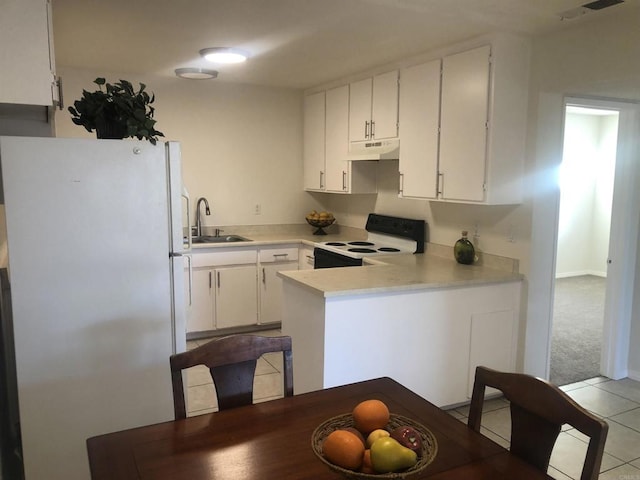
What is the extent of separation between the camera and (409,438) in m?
1.14

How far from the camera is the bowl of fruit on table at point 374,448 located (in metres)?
1.06

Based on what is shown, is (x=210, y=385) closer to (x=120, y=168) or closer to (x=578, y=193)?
(x=120, y=168)

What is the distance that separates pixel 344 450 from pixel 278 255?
12.0 ft

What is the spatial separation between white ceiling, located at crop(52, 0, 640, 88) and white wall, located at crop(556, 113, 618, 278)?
14.9ft

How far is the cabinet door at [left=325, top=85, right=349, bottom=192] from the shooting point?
4484 mm

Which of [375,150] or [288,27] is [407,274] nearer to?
[375,150]

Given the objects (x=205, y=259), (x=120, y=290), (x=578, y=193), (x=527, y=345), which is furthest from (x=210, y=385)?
(x=578, y=193)

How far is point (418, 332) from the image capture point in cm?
296

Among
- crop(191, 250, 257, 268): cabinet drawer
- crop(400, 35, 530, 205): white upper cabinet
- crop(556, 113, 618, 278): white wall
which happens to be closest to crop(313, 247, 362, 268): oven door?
crop(191, 250, 257, 268): cabinet drawer

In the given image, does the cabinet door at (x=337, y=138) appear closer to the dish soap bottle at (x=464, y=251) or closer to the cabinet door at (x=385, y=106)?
the cabinet door at (x=385, y=106)

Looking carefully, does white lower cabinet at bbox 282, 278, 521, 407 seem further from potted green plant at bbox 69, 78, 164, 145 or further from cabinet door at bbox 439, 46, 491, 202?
potted green plant at bbox 69, 78, 164, 145

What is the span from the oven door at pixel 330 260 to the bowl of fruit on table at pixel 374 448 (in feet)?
8.27

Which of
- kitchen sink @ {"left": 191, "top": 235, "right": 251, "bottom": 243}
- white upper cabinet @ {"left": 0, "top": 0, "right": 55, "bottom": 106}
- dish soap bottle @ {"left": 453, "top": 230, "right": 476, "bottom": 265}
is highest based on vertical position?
white upper cabinet @ {"left": 0, "top": 0, "right": 55, "bottom": 106}

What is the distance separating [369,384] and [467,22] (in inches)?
83.8
